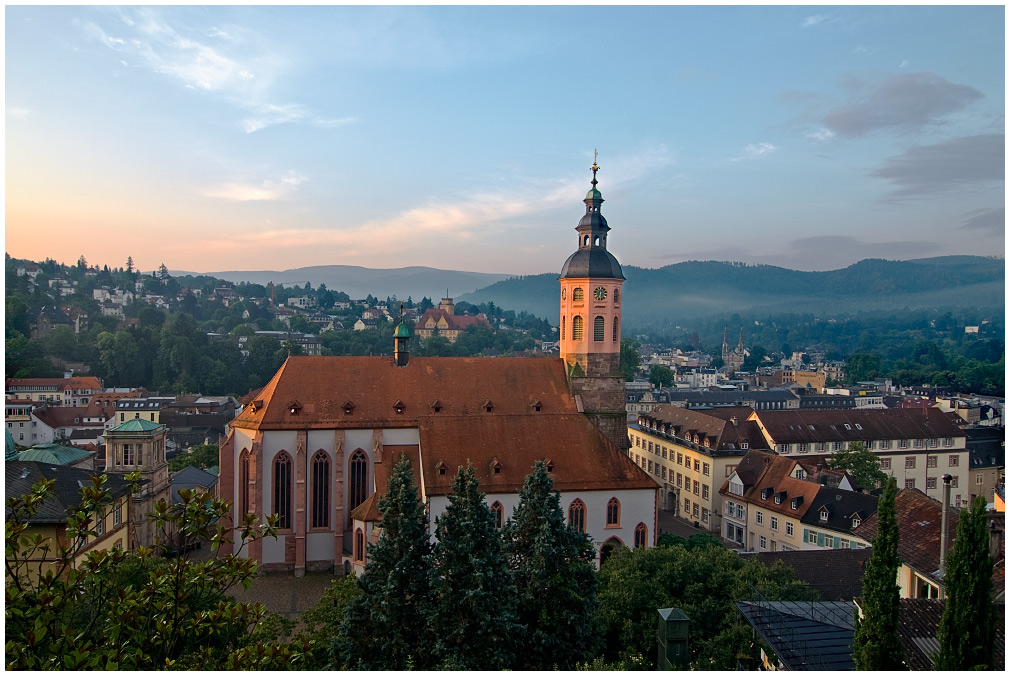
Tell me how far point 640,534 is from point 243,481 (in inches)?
827

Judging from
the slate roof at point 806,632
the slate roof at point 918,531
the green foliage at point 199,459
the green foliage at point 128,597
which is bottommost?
the green foliage at point 199,459

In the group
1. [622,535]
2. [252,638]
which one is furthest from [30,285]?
[252,638]

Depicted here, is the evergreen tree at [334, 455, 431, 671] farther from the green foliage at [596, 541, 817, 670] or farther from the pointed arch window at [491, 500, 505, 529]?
the pointed arch window at [491, 500, 505, 529]

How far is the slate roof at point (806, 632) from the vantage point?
18.0 m

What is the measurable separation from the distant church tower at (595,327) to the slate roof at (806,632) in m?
22.5

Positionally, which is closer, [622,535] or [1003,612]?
[1003,612]

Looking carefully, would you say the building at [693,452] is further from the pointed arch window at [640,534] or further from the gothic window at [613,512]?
the gothic window at [613,512]

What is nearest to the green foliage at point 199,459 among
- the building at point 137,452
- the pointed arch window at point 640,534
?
the building at point 137,452

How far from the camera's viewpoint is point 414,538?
22.7 metres

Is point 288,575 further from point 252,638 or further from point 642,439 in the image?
point 642,439

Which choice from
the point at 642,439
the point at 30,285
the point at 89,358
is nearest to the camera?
the point at 642,439

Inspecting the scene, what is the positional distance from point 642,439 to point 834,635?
45532 millimetres

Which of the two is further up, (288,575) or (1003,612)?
(1003,612)

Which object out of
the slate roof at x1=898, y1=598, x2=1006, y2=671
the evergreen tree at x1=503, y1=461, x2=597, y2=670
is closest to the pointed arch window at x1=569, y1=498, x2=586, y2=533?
the evergreen tree at x1=503, y1=461, x2=597, y2=670
